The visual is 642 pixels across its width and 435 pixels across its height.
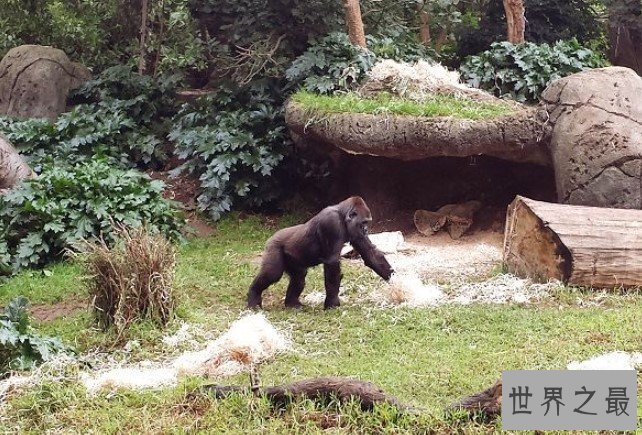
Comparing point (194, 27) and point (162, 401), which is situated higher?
point (194, 27)

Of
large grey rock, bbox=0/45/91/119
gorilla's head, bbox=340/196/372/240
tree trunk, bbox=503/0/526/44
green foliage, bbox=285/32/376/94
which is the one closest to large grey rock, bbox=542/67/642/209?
tree trunk, bbox=503/0/526/44

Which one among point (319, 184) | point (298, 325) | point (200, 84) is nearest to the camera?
point (298, 325)

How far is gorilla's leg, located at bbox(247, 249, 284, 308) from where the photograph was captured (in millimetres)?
7270

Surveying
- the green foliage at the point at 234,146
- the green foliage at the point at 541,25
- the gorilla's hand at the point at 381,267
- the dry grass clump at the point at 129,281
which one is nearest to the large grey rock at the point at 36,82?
the green foliage at the point at 234,146

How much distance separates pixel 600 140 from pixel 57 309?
610 centimetres

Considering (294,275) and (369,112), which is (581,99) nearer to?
(369,112)

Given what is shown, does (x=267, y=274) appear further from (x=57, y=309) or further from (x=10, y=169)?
(x=10, y=169)

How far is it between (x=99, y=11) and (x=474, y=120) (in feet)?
31.4

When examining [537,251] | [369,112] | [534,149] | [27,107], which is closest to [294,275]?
[537,251]

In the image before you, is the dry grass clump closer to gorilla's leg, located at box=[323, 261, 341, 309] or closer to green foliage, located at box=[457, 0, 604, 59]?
gorilla's leg, located at box=[323, 261, 341, 309]

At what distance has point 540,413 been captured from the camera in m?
3.75

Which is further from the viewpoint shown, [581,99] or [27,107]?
[27,107]

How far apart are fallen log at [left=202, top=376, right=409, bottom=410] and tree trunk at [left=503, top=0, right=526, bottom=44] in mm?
8546

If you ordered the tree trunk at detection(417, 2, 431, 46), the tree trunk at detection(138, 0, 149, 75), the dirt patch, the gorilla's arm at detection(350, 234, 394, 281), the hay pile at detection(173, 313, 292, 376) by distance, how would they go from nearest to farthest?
1. the hay pile at detection(173, 313, 292, 376)
2. the gorilla's arm at detection(350, 234, 394, 281)
3. the dirt patch
4. the tree trunk at detection(138, 0, 149, 75)
5. the tree trunk at detection(417, 2, 431, 46)
